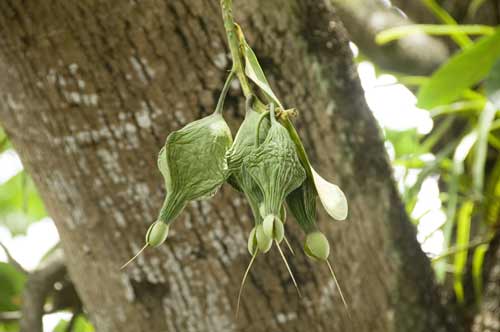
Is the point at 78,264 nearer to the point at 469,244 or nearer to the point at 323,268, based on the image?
the point at 323,268

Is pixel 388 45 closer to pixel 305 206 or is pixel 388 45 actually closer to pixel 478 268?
pixel 478 268

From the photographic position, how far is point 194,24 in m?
0.68

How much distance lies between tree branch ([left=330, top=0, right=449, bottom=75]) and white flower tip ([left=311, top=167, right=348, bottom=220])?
2.71ft

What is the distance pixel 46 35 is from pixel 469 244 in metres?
0.67

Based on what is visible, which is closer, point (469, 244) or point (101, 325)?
point (101, 325)

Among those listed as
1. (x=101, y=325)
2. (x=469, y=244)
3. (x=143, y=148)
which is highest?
(x=143, y=148)

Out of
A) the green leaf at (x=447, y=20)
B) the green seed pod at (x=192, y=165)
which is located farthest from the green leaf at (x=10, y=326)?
the green seed pod at (x=192, y=165)

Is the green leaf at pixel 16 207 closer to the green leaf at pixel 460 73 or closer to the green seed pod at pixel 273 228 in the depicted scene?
the green leaf at pixel 460 73

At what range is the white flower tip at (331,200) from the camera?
1.00ft

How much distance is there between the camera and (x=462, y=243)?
3.66 ft

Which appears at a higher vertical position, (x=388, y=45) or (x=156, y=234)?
(x=388, y=45)

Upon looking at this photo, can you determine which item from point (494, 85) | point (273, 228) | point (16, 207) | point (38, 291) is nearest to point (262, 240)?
point (273, 228)

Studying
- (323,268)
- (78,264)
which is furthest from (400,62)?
(78,264)

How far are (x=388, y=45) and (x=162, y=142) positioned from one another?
52 centimetres
